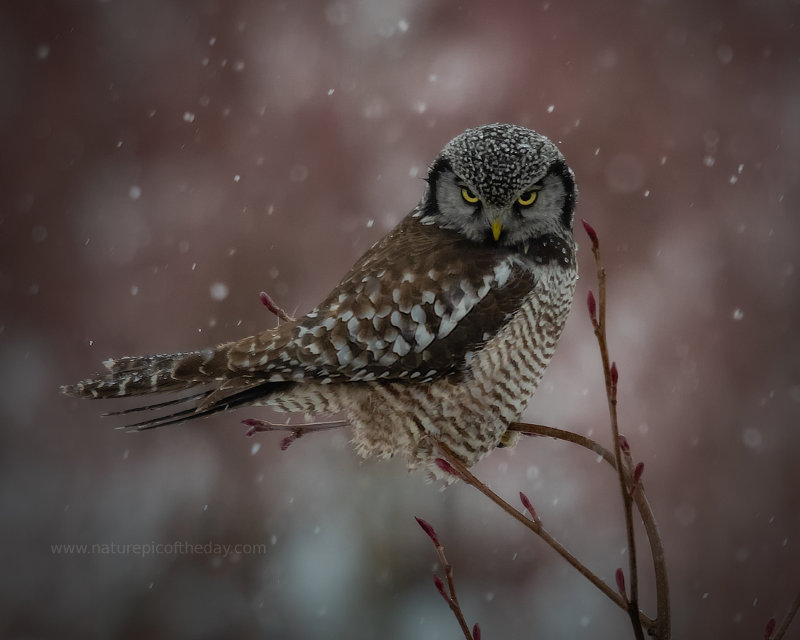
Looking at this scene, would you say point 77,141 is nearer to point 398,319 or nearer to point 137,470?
point 137,470

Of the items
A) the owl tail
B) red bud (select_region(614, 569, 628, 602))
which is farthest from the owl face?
red bud (select_region(614, 569, 628, 602))

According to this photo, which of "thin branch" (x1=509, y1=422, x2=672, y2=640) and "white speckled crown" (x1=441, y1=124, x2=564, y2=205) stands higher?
"white speckled crown" (x1=441, y1=124, x2=564, y2=205)

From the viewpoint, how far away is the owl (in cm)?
192

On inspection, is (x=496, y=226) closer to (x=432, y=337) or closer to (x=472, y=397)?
(x=432, y=337)

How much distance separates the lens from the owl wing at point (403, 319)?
1958 millimetres

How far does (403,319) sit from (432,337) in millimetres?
88

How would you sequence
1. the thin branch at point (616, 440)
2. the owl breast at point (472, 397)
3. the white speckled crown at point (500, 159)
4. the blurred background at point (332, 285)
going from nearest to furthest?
the thin branch at point (616, 440)
the white speckled crown at point (500, 159)
the owl breast at point (472, 397)
the blurred background at point (332, 285)

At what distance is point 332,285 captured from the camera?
5.09m

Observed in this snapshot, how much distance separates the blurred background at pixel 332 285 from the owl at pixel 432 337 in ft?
9.25

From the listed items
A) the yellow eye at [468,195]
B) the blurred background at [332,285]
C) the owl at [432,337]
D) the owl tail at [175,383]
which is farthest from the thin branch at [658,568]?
the blurred background at [332,285]

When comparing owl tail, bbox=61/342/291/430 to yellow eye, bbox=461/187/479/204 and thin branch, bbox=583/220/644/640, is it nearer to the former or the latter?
yellow eye, bbox=461/187/479/204

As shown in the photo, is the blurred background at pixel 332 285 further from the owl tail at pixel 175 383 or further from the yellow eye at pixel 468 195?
the yellow eye at pixel 468 195

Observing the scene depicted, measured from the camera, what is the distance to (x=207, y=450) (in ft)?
16.5

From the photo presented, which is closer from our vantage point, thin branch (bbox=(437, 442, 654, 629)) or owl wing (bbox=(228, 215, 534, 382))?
thin branch (bbox=(437, 442, 654, 629))
